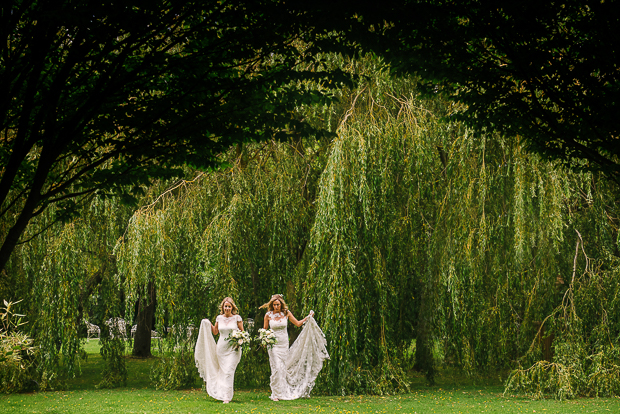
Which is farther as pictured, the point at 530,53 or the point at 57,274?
the point at 57,274

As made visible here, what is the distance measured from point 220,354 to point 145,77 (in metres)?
7.03

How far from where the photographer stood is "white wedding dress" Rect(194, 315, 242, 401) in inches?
404

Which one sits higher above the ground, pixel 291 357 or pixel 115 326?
pixel 115 326

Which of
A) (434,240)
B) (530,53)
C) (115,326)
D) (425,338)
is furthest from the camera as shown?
(115,326)

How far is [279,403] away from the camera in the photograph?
9703mm

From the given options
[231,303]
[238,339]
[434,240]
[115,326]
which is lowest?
[238,339]

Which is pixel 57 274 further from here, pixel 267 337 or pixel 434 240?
pixel 434 240

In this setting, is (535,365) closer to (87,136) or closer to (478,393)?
(478,393)

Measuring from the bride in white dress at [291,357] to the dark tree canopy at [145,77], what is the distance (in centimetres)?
559

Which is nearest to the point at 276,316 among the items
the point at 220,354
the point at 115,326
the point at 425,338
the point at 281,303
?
the point at 281,303

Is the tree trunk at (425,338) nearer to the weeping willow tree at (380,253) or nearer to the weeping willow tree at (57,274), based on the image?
the weeping willow tree at (380,253)

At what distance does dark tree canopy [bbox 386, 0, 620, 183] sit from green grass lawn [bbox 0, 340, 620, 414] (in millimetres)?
5514

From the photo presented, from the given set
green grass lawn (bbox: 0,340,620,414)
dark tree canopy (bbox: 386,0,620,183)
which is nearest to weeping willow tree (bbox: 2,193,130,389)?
green grass lawn (bbox: 0,340,620,414)

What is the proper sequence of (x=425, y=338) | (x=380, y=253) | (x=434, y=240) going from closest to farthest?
(x=380, y=253) → (x=434, y=240) → (x=425, y=338)
